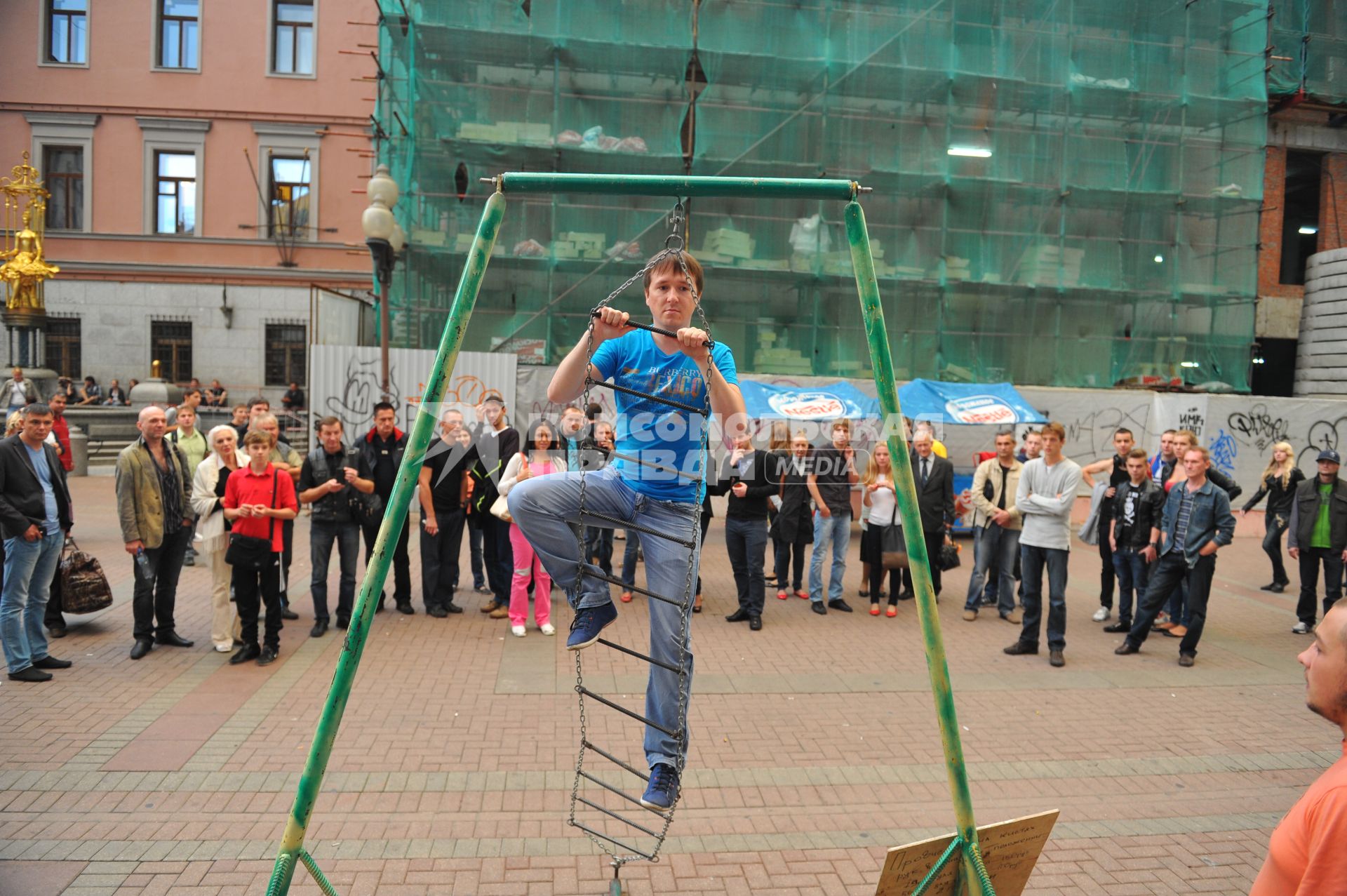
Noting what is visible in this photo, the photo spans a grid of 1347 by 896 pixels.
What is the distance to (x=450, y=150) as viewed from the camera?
16094 millimetres

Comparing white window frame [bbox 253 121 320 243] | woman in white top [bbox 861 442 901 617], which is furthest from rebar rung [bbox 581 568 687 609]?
white window frame [bbox 253 121 320 243]

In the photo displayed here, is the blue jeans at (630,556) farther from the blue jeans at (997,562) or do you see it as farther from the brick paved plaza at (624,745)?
the blue jeans at (997,562)

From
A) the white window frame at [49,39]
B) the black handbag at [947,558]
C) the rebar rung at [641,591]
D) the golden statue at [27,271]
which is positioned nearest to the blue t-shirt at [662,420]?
the rebar rung at [641,591]

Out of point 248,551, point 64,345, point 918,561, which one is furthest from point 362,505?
point 64,345

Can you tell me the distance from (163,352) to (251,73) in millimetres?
9663

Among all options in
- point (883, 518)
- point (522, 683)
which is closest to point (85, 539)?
point (522, 683)

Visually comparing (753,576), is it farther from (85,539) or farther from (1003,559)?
(85,539)

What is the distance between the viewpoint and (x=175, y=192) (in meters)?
27.9

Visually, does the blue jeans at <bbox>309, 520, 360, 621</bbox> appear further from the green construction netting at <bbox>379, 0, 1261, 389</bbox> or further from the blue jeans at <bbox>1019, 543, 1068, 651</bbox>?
the green construction netting at <bbox>379, 0, 1261, 389</bbox>

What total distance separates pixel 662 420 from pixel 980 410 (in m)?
11.3

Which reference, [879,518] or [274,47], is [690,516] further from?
[274,47]

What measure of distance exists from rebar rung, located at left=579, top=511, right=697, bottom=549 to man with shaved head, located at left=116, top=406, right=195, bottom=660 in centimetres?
517

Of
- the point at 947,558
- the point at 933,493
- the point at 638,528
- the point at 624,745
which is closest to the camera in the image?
the point at 638,528

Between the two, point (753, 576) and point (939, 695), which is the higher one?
point (939, 695)
